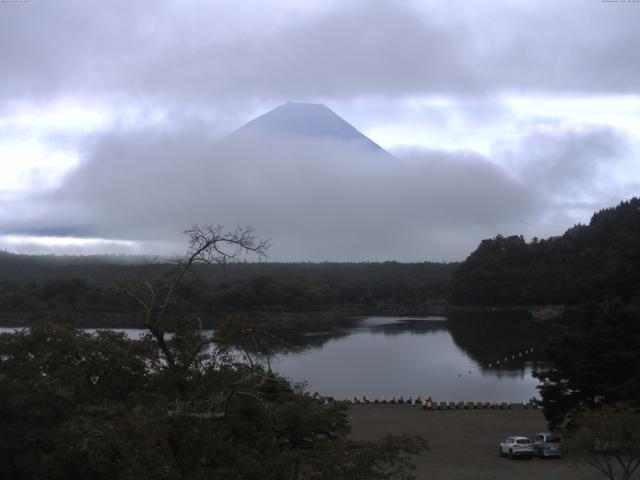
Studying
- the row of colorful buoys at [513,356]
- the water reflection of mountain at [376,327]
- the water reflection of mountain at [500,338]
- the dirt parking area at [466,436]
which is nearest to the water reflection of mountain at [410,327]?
the water reflection of mountain at [376,327]

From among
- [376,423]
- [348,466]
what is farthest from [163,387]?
[376,423]

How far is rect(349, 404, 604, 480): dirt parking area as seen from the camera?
15.9m

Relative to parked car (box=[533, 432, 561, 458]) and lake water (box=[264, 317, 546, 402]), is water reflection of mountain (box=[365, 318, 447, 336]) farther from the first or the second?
parked car (box=[533, 432, 561, 458])

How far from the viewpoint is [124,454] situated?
6.35 metres

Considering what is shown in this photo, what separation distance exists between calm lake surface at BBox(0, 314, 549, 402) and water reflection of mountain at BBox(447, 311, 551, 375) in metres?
0.06

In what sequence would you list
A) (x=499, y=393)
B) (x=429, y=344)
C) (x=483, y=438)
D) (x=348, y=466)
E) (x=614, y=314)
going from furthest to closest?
1. (x=429, y=344)
2. (x=499, y=393)
3. (x=483, y=438)
4. (x=614, y=314)
5. (x=348, y=466)

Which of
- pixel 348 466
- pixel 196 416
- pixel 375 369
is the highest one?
pixel 196 416

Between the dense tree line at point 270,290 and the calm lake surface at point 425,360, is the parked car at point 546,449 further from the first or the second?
the dense tree line at point 270,290

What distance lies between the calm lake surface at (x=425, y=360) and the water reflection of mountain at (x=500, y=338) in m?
0.06

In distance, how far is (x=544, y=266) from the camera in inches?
3391

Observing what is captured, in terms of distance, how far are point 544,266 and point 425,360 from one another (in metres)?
44.2

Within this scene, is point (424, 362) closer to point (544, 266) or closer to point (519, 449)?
point (519, 449)

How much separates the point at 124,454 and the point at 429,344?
51.2 metres

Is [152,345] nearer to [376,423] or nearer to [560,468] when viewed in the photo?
[560,468]
